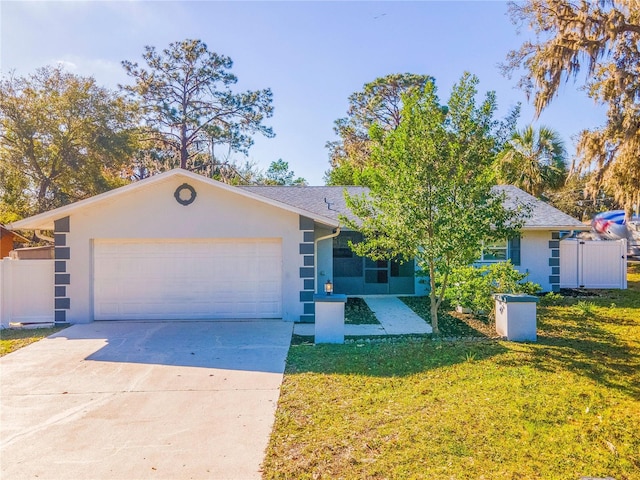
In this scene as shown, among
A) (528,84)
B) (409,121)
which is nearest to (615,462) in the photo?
(409,121)

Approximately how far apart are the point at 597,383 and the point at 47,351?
9109 mm

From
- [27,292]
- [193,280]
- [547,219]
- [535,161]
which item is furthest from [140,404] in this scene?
[535,161]

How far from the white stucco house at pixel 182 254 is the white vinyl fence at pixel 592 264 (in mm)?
9674

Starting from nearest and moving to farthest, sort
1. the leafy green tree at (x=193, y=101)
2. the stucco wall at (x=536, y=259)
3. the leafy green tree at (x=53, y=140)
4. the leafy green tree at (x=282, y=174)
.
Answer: the stucco wall at (x=536, y=259) < the leafy green tree at (x=53, y=140) < the leafy green tree at (x=193, y=101) < the leafy green tree at (x=282, y=174)

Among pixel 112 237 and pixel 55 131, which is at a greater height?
pixel 55 131

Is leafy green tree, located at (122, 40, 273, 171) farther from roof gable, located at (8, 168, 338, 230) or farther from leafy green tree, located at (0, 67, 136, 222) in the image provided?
roof gable, located at (8, 168, 338, 230)

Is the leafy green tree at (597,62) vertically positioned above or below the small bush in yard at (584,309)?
above

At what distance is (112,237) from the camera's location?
930 cm

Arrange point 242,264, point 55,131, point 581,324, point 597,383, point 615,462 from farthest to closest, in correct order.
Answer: point 55,131
point 242,264
point 581,324
point 597,383
point 615,462

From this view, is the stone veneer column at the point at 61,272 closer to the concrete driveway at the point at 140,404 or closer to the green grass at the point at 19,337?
the green grass at the point at 19,337

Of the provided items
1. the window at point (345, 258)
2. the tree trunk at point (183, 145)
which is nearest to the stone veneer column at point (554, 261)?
the window at point (345, 258)

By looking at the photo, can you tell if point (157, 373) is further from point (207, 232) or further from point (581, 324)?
point (581, 324)

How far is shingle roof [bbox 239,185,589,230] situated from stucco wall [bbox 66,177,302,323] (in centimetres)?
306

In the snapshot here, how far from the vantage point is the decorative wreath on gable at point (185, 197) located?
30.4 feet
